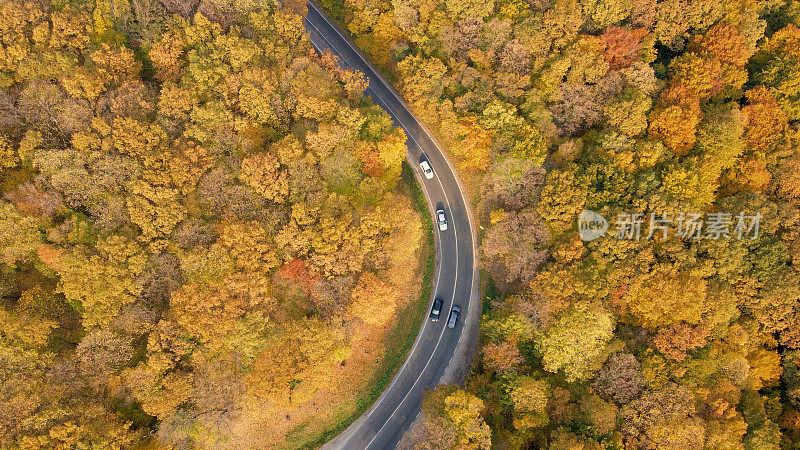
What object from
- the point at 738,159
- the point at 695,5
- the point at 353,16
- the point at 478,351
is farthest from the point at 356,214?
the point at 695,5

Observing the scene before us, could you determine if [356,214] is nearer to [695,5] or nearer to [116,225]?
[116,225]

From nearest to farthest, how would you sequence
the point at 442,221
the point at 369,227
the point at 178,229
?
the point at 178,229, the point at 369,227, the point at 442,221

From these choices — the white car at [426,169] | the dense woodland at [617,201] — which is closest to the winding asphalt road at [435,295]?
the white car at [426,169]

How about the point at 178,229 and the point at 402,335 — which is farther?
the point at 402,335

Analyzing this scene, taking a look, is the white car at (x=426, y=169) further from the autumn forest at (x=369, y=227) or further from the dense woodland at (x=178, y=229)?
the dense woodland at (x=178, y=229)

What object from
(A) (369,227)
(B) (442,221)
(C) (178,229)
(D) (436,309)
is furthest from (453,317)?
(C) (178,229)

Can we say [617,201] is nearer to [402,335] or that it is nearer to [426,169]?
[426,169]

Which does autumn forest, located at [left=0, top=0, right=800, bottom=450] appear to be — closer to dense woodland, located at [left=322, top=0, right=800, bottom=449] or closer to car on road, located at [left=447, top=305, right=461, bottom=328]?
dense woodland, located at [left=322, top=0, right=800, bottom=449]
